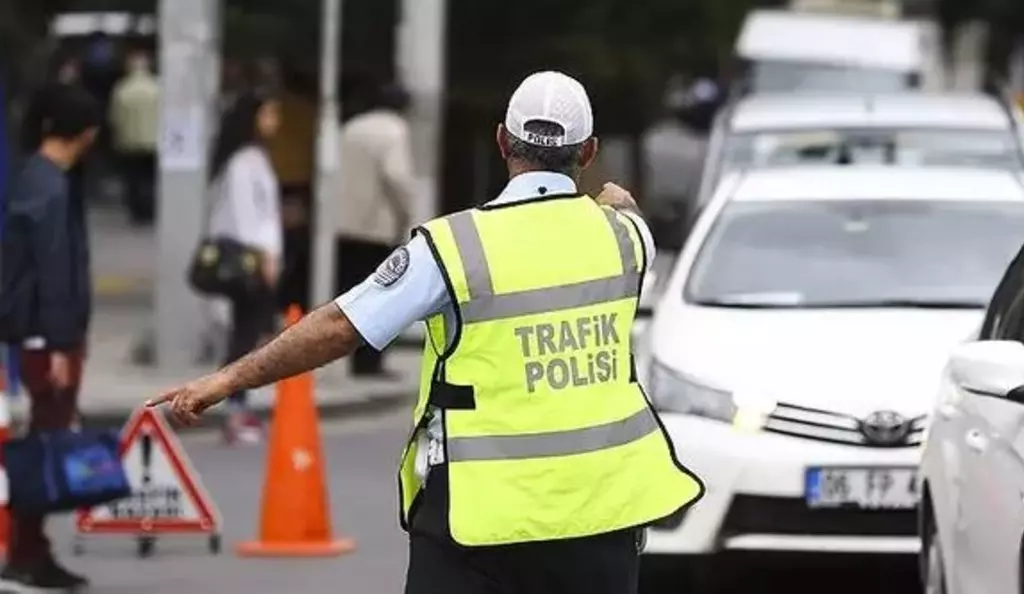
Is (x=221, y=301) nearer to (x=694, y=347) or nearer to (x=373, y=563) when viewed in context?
(x=373, y=563)

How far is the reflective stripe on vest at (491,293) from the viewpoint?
5.26m

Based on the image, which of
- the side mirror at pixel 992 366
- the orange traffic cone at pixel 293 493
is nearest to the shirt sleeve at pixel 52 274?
the orange traffic cone at pixel 293 493

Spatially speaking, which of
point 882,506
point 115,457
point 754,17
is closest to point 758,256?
point 882,506

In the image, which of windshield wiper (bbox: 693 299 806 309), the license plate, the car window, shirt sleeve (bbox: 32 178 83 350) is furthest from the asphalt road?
the car window

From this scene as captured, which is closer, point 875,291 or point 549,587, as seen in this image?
point 549,587

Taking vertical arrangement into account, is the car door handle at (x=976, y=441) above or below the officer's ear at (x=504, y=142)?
below

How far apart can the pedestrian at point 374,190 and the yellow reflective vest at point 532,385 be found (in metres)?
11.4

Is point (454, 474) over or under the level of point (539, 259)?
under

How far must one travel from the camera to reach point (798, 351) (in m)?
9.30

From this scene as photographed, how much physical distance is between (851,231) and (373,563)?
7.28ft

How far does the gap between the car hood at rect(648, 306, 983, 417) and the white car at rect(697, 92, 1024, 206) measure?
4.23 meters

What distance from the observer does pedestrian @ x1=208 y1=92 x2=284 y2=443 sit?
14.6m

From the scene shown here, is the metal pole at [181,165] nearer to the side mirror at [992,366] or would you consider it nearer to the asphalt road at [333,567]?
the asphalt road at [333,567]

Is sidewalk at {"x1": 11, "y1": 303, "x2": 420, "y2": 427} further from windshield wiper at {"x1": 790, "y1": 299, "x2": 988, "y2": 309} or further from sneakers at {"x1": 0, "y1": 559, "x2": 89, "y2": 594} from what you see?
windshield wiper at {"x1": 790, "y1": 299, "x2": 988, "y2": 309}
